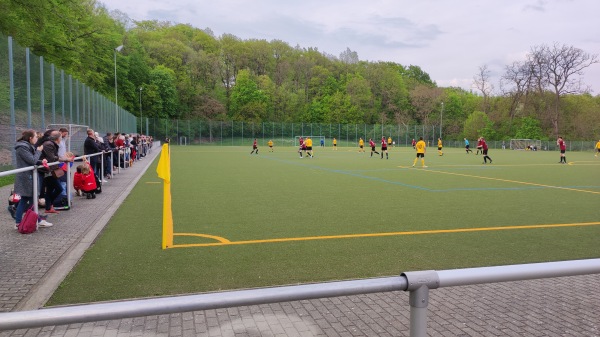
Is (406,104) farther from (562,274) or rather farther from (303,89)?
(562,274)

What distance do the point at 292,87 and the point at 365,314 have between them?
110440 millimetres

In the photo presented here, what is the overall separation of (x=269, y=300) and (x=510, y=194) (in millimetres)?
14207

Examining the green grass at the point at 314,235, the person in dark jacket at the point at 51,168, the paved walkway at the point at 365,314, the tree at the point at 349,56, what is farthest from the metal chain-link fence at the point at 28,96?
the tree at the point at 349,56

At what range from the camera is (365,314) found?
4.52 m

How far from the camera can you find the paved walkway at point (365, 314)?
4.09 m

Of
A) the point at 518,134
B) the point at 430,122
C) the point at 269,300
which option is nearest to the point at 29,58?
the point at 269,300

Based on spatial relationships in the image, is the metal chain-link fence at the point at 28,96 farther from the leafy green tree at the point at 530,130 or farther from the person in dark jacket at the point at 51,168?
the leafy green tree at the point at 530,130

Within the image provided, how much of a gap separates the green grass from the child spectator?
1.10 meters

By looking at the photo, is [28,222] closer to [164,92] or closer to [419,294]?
[419,294]

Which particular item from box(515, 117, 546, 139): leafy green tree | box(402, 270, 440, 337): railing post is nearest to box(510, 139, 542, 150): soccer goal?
box(515, 117, 546, 139): leafy green tree

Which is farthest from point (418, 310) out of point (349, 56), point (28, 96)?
point (349, 56)

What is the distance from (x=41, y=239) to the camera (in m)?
7.53

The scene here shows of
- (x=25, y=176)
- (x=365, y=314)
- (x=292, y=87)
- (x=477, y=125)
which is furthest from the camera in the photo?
(x=292, y=87)

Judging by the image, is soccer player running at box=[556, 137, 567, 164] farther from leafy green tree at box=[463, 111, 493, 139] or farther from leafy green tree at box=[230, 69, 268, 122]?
leafy green tree at box=[230, 69, 268, 122]
